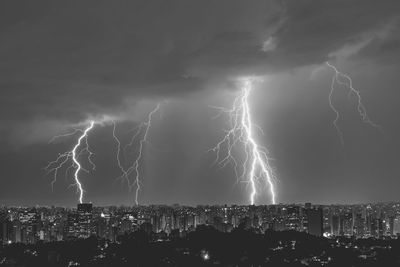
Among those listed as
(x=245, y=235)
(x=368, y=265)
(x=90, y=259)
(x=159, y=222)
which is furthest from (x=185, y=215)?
(x=368, y=265)

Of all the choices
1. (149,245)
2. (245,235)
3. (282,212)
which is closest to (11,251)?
(149,245)

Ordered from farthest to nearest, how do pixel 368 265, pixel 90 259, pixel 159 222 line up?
pixel 159 222, pixel 90 259, pixel 368 265

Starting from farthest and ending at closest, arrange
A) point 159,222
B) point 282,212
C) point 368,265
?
point 282,212 < point 159,222 < point 368,265

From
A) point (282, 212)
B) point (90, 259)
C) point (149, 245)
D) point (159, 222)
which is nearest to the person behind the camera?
point (90, 259)

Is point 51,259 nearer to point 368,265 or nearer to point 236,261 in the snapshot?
point 236,261

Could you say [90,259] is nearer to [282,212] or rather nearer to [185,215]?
[185,215]

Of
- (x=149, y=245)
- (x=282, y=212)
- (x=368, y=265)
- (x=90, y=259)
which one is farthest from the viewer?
(x=282, y=212)

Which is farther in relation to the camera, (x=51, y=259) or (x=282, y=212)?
(x=282, y=212)
